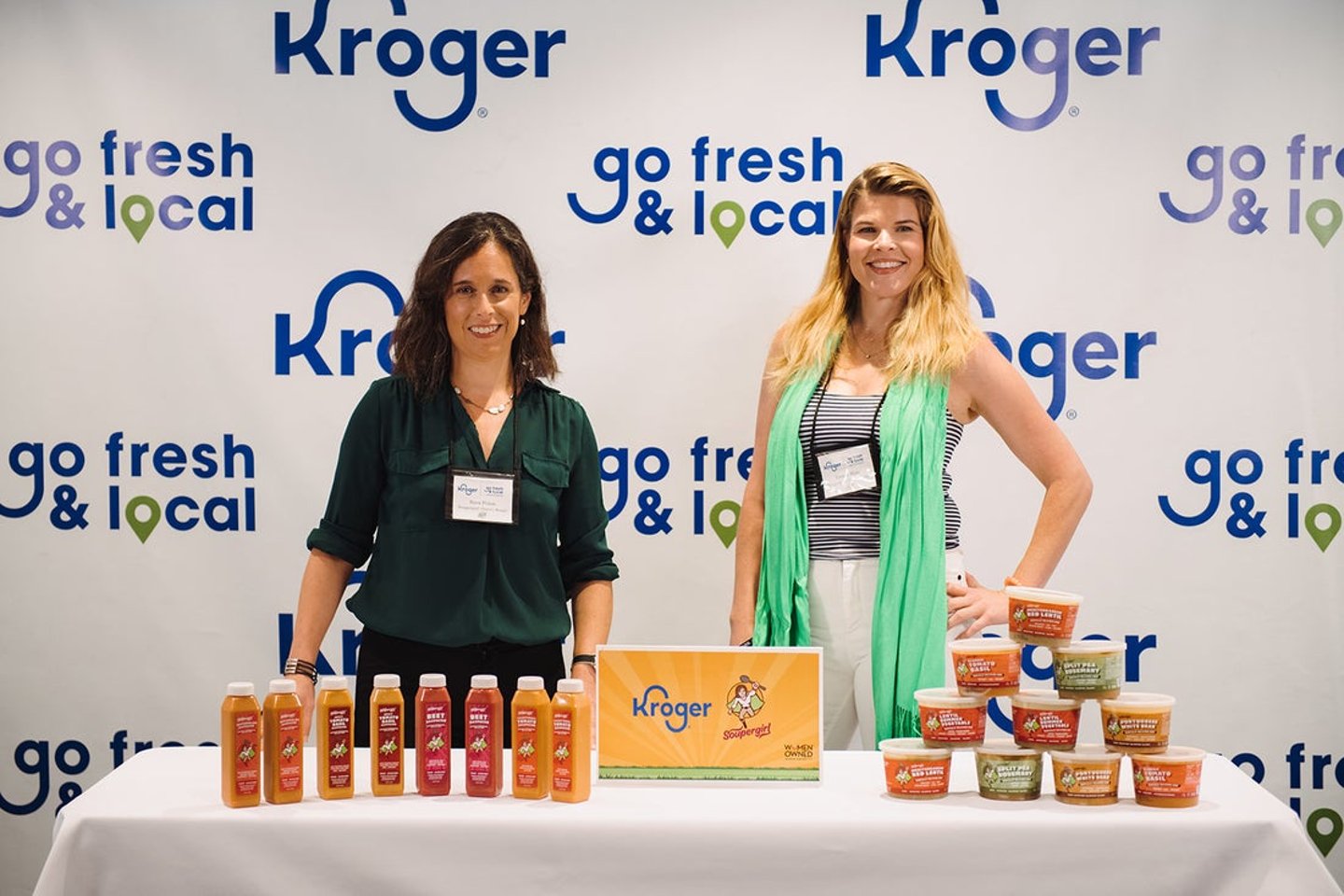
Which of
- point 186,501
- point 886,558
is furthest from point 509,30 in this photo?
point 886,558

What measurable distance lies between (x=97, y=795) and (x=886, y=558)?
146cm

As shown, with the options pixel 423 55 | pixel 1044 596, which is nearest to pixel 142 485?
pixel 423 55

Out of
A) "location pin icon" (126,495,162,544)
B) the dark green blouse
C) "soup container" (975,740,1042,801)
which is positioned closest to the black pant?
the dark green blouse

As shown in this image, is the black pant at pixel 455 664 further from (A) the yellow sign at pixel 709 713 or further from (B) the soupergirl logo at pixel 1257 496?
(B) the soupergirl logo at pixel 1257 496

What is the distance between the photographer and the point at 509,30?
3.33 metres

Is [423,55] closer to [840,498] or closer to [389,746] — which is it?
[840,498]

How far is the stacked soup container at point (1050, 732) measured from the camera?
1.85 metres

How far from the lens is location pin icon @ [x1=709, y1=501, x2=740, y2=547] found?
3.38 m

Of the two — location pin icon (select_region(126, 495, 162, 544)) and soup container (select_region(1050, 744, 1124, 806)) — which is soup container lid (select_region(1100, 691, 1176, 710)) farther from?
location pin icon (select_region(126, 495, 162, 544))

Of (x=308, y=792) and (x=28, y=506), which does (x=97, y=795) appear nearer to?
(x=308, y=792)

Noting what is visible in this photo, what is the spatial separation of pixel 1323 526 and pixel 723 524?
1.56 meters

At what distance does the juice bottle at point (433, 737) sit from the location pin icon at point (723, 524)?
5.13 feet

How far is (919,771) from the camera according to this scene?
1895 mm

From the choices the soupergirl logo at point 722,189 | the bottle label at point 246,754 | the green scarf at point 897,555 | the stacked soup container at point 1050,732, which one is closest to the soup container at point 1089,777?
the stacked soup container at point 1050,732
